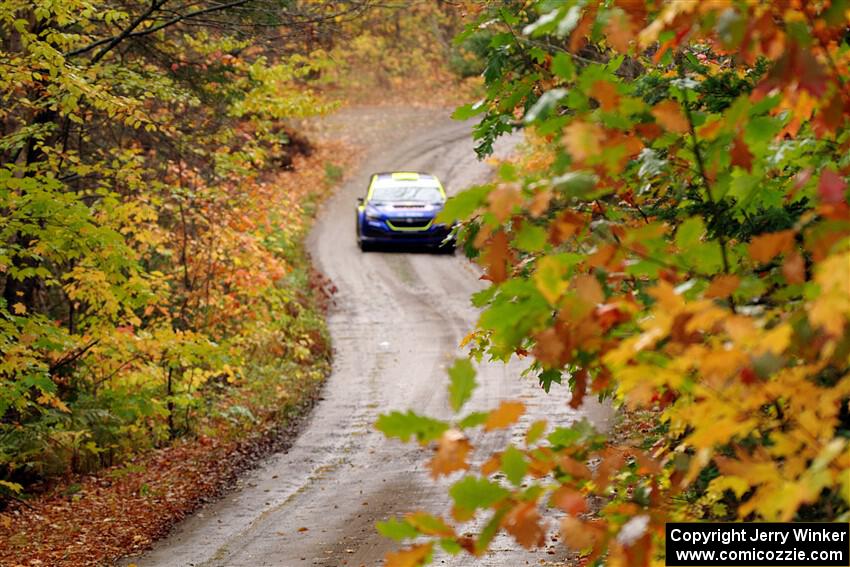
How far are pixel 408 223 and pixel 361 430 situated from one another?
1128cm

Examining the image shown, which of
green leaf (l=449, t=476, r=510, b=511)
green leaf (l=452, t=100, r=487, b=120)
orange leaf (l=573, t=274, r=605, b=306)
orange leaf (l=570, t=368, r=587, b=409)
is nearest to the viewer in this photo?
green leaf (l=449, t=476, r=510, b=511)

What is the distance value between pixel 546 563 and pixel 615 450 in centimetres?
486

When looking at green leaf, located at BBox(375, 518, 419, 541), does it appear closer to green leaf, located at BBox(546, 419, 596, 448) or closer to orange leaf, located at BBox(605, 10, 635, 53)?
green leaf, located at BBox(546, 419, 596, 448)

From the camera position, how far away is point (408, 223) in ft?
81.5

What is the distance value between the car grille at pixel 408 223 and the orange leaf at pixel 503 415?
22.2 metres

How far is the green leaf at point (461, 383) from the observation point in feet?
8.31

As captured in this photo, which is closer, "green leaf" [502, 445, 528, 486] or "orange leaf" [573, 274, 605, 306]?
"green leaf" [502, 445, 528, 486]

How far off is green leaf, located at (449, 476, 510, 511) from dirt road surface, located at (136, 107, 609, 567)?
13.4ft

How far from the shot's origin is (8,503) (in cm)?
1153

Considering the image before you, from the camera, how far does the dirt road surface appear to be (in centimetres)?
928

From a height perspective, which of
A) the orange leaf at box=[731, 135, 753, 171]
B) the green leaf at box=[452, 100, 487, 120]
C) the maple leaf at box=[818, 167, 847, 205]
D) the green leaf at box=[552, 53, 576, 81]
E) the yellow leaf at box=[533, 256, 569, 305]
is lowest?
the yellow leaf at box=[533, 256, 569, 305]

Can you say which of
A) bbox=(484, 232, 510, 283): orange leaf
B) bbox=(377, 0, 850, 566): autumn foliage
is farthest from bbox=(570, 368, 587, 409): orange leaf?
bbox=(484, 232, 510, 283): orange leaf

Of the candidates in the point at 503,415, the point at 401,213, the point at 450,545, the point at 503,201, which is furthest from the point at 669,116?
the point at 401,213

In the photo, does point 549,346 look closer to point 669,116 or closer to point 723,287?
point 723,287
